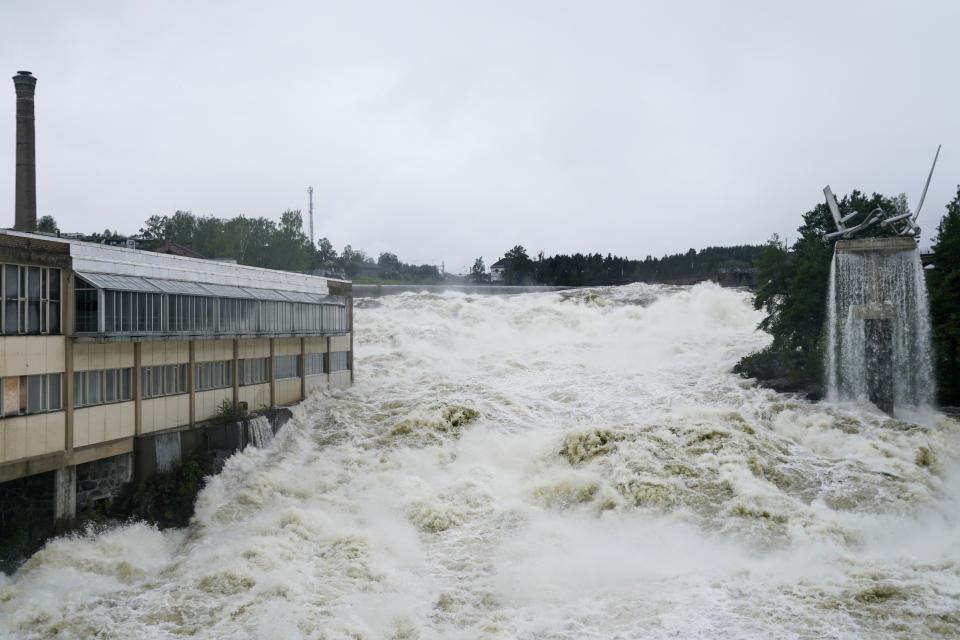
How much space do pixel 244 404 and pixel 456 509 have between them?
831 centimetres

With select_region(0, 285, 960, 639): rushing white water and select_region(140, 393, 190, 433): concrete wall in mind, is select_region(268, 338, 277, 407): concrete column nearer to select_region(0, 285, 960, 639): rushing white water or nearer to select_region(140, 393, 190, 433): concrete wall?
select_region(0, 285, 960, 639): rushing white water

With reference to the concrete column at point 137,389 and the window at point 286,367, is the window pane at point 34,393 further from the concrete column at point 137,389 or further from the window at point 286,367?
the window at point 286,367

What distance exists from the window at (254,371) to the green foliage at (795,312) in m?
17.7

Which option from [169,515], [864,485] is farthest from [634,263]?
[169,515]

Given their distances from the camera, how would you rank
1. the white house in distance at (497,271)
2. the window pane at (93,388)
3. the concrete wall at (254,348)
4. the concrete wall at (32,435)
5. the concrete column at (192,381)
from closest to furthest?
the concrete wall at (32,435) < the window pane at (93,388) < the concrete column at (192,381) < the concrete wall at (254,348) < the white house in distance at (497,271)

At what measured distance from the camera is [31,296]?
14.2m

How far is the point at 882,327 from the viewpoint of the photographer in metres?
23.2

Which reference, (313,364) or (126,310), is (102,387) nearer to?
(126,310)

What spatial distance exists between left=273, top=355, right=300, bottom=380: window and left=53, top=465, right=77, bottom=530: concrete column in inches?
339

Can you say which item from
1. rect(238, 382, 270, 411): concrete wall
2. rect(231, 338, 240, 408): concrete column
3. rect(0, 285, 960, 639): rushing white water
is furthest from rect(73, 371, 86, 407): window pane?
rect(238, 382, 270, 411): concrete wall

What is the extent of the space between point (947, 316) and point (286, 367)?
74.0ft

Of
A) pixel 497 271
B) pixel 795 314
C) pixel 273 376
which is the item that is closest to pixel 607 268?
pixel 497 271

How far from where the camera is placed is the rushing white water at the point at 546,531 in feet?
38.9

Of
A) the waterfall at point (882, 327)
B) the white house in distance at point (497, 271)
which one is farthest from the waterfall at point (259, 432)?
the white house in distance at point (497, 271)
